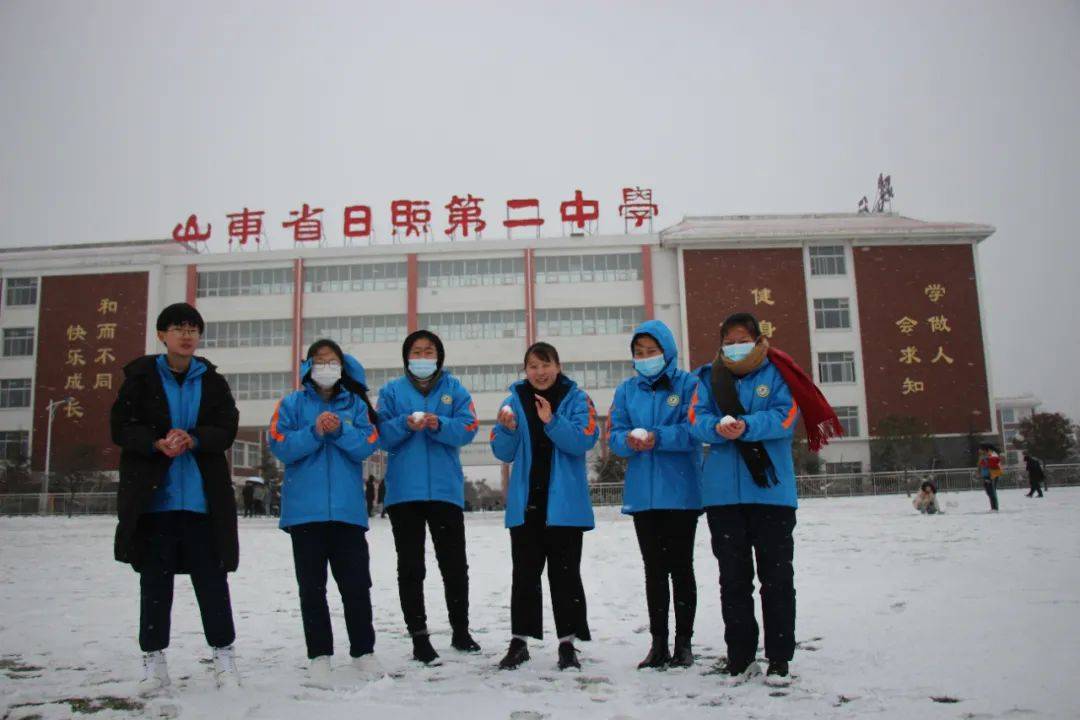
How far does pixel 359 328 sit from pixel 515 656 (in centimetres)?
3731

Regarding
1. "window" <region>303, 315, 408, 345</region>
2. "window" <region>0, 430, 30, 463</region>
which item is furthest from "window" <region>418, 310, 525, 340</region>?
"window" <region>0, 430, 30, 463</region>

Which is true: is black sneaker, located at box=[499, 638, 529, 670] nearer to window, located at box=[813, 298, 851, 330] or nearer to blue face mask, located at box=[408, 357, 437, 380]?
blue face mask, located at box=[408, 357, 437, 380]

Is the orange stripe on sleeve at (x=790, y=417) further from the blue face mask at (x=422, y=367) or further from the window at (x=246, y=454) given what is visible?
the window at (x=246, y=454)

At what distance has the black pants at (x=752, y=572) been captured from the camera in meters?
3.75

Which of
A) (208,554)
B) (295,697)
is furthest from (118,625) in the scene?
(295,697)

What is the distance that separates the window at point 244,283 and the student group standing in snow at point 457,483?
38.2 m

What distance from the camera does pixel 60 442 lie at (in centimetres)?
4041

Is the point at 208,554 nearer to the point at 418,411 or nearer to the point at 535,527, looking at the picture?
the point at 418,411

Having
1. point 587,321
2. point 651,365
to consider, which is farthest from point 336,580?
point 587,321

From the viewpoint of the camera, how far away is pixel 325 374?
4277 millimetres

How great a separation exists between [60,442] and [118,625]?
4079 cm

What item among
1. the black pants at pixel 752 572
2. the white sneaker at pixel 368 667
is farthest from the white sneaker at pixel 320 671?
the black pants at pixel 752 572

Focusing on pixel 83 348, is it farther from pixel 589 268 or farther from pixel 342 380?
pixel 342 380

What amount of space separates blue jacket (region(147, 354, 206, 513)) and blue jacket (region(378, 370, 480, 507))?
0.99 metres
